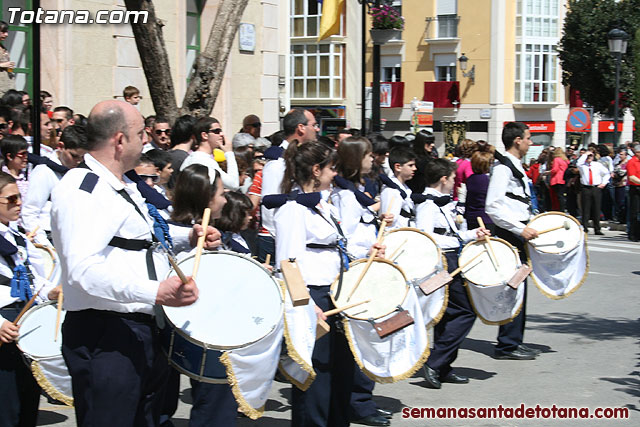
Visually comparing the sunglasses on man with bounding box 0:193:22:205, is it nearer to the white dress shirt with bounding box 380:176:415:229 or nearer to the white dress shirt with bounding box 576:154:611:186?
the white dress shirt with bounding box 380:176:415:229

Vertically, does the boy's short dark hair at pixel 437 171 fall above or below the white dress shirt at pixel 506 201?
above

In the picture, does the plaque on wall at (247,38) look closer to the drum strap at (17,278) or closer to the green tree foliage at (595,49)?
the drum strap at (17,278)

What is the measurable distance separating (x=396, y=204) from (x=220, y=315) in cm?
336

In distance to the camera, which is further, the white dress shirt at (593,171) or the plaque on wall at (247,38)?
the white dress shirt at (593,171)

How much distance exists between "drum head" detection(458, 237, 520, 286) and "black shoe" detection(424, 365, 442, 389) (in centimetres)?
79

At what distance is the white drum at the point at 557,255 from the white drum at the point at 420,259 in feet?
4.78

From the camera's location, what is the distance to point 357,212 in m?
6.16

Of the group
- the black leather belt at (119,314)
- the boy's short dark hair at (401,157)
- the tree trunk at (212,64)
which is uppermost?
the tree trunk at (212,64)

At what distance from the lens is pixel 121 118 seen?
3768mm

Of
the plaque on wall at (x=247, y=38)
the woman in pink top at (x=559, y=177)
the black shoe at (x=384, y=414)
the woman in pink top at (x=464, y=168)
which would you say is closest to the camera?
the black shoe at (x=384, y=414)

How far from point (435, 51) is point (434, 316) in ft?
135

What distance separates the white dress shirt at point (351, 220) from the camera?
603 centimetres

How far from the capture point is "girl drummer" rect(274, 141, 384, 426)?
→ 5176mm

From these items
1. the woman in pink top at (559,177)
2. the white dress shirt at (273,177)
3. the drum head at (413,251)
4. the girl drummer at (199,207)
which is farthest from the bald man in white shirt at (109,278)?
the woman in pink top at (559,177)
